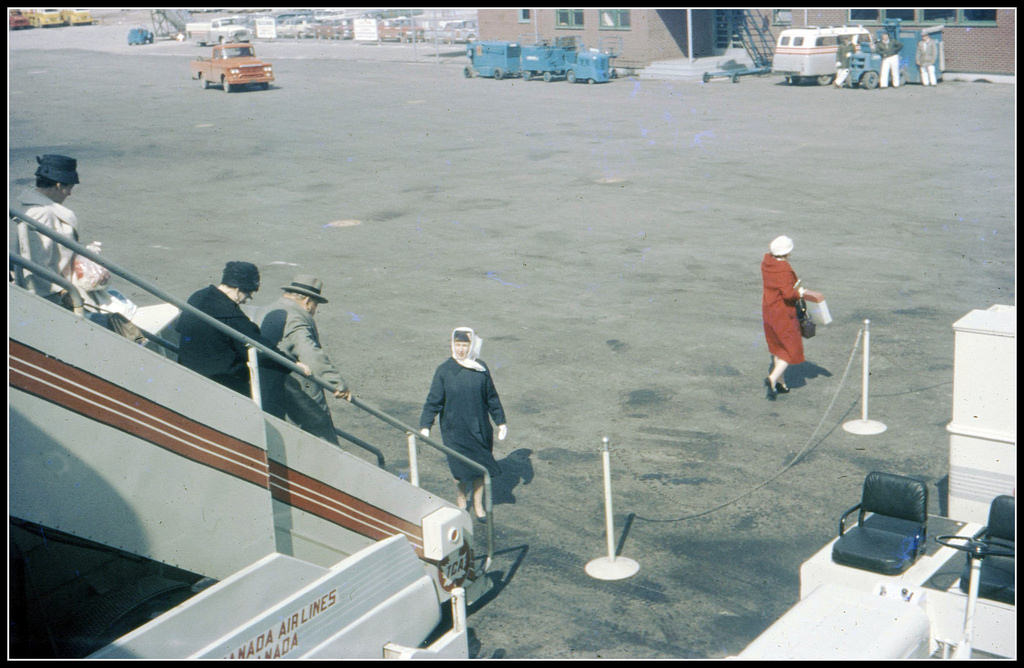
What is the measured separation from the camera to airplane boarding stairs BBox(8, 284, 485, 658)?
4.82 metres

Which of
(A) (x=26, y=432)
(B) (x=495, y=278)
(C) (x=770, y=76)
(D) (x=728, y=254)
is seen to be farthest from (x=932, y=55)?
(A) (x=26, y=432)

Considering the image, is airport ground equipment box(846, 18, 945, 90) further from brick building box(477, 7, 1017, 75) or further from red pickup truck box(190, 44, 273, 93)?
red pickup truck box(190, 44, 273, 93)

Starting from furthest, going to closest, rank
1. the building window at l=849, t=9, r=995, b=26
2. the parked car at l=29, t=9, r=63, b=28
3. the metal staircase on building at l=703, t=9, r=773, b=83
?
1. the parked car at l=29, t=9, r=63, b=28
2. the metal staircase on building at l=703, t=9, r=773, b=83
3. the building window at l=849, t=9, r=995, b=26

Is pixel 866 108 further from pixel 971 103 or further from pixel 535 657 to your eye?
pixel 535 657

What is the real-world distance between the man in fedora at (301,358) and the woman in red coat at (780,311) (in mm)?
5287

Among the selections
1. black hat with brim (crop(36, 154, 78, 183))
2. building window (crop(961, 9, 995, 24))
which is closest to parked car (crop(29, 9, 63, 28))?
building window (crop(961, 9, 995, 24))

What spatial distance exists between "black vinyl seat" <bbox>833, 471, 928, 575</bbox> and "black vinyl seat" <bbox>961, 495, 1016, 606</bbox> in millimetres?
394

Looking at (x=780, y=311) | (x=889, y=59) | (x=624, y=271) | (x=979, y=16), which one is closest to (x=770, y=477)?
(x=780, y=311)

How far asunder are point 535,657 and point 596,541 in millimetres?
1786

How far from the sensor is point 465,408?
8906 mm

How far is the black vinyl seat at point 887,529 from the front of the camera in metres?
6.86

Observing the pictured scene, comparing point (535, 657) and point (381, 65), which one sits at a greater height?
point (381, 65)

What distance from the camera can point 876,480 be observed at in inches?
294

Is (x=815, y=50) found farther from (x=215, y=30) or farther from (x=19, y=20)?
(x=19, y=20)
